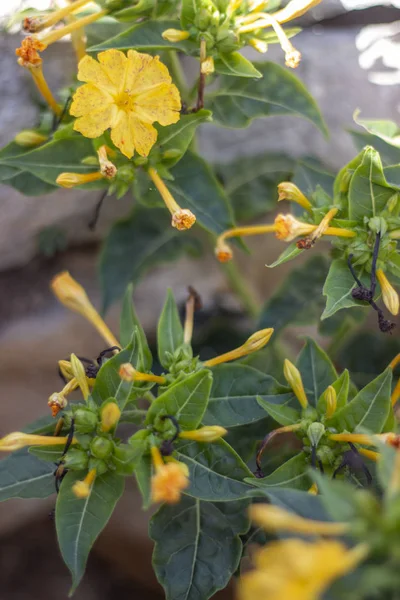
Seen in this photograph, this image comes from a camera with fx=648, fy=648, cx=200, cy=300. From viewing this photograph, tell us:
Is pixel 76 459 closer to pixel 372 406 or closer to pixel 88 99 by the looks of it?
pixel 372 406

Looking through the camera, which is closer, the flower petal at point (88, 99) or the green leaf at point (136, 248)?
the flower petal at point (88, 99)

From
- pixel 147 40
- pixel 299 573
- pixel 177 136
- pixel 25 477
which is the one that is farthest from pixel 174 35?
pixel 299 573

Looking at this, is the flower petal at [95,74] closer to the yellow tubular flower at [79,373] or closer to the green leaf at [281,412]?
the yellow tubular flower at [79,373]

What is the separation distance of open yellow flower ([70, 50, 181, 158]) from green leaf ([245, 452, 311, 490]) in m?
0.56

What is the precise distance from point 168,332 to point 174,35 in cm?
49

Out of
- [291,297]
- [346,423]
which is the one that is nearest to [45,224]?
[291,297]

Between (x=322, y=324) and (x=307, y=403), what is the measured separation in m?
0.40

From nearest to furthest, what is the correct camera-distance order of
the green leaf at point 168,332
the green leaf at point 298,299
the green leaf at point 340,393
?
the green leaf at point 340,393 < the green leaf at point 168,332 < the green leaf at point 298,299

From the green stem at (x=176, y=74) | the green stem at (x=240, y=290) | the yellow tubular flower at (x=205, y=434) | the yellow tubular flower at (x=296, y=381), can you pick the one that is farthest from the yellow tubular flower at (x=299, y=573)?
the green stem at (x=240, y=290)

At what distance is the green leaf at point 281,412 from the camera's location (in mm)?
1012

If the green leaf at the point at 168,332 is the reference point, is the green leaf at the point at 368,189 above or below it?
above

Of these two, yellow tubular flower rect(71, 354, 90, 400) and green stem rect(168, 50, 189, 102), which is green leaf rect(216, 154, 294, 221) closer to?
green stem rect(168, 50, 189, 102)

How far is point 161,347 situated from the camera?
1.11 meters

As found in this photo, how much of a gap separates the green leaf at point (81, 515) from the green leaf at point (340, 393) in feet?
1.08
